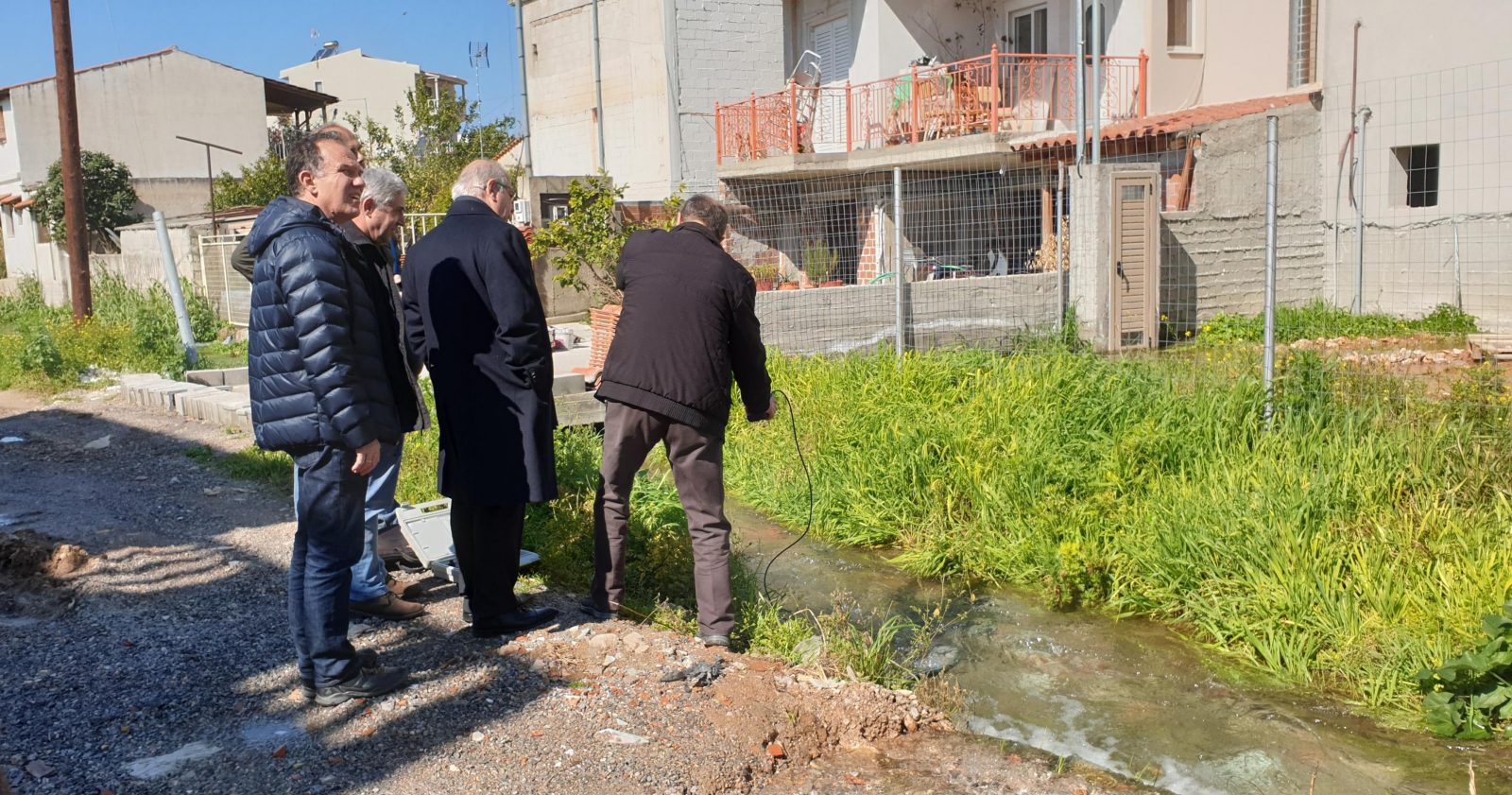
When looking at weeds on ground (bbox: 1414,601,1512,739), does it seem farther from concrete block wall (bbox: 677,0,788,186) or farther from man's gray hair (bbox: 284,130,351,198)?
concrete block wall (bbox: 677,0,788,186)

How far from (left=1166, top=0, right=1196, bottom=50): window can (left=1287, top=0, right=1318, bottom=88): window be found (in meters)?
1.55

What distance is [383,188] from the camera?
14.0 feet

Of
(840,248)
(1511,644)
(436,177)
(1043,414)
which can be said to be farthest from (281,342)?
(436,177)

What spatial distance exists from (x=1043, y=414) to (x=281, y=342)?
4.70 metres

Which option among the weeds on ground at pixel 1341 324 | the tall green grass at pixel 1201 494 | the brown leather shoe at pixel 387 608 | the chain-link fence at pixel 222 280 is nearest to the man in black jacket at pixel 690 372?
the brown leather shoe at pixel 387 608

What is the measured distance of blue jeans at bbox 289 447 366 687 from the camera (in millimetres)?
3465

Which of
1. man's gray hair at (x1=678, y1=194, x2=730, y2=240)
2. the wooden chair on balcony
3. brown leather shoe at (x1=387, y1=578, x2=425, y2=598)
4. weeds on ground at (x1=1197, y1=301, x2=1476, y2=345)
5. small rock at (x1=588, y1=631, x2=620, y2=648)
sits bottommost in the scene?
small rock at (x1=588, y1=631, x2=620, y2=648)

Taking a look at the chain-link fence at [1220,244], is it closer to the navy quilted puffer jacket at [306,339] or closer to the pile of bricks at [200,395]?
the pile of bricks at [200,395]

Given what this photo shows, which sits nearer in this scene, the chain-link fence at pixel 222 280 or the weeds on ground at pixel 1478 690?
the weeds on ground at pixel 1478 690

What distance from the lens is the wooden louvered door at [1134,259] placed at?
11344 mm

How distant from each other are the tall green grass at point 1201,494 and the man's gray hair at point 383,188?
11.0 feet

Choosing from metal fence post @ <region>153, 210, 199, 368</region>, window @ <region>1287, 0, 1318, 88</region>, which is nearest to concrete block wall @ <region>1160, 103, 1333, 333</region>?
window @ <region>1287, 0, 1318, 88</region>

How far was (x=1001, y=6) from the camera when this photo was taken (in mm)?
19594

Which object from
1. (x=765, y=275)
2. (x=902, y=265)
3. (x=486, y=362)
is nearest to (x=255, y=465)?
(x=486, y=362)
